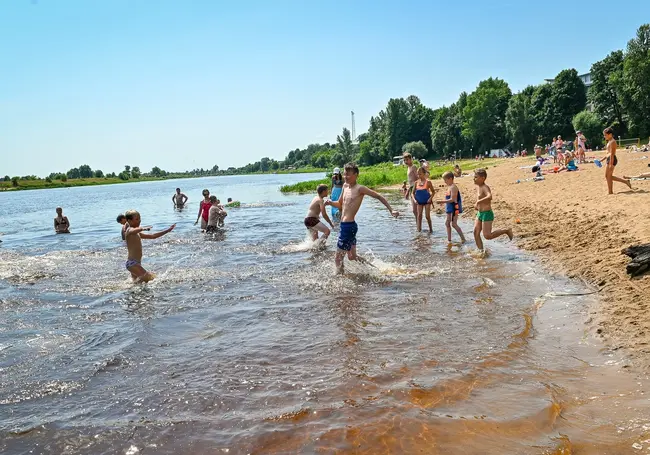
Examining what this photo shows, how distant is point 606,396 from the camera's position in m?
3.89

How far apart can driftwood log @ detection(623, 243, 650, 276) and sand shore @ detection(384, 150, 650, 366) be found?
0.15m

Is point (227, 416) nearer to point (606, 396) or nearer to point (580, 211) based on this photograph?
point (606, 396)

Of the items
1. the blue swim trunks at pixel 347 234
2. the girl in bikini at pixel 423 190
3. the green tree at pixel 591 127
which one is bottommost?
the blue swim trunks at pixel 347 234

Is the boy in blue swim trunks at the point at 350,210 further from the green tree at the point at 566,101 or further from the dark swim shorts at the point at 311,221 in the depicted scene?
the green tree at the point at 566,101

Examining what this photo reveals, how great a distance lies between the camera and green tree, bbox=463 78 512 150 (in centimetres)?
8325

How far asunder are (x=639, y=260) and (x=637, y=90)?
5921 cm

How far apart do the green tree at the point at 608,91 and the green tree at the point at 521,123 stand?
9.35m

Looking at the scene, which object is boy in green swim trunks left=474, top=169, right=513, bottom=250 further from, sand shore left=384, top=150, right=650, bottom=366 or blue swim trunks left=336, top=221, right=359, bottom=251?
blue swim trunks left=336, top=221, right=359, bottom=251

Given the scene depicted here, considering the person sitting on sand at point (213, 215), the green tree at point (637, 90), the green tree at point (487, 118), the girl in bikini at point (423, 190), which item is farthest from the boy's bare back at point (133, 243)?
the green tree at point (487, 118)

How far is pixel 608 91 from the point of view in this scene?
62156 millimetres

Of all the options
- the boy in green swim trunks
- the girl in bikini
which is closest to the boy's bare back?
the boy in green swim trunks

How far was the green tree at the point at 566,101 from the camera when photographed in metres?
70.6

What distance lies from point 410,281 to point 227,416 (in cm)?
501

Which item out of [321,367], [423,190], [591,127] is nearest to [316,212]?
[423,190]
